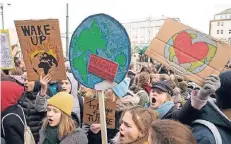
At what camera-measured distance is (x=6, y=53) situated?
3615 mm

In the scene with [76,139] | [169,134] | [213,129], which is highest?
[169,134]

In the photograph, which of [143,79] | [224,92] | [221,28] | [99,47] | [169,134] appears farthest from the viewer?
[221,28]

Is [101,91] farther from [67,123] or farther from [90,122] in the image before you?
[90,122]

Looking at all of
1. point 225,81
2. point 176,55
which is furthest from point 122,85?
point 225,81

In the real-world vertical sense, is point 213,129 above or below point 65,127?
above

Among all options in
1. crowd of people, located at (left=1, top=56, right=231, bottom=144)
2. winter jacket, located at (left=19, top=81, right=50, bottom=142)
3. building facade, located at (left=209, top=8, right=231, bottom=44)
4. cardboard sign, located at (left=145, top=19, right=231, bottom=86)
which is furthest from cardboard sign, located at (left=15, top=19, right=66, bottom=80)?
building facade, located at (left=209, top=8, right=231, bottom=44)

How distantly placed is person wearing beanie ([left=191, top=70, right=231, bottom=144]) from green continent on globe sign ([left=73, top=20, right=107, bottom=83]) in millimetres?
850

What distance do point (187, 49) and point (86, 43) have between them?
74 centimetres

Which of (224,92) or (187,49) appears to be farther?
(187,49)

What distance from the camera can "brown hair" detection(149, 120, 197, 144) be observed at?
1.56 metres

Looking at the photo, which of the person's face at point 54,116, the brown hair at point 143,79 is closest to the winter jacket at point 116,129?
the person's face at point 54,116

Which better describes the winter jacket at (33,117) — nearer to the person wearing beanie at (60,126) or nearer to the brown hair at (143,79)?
the person wearing beanie at (60,126)

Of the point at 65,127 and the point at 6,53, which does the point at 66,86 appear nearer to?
the point at 6,53

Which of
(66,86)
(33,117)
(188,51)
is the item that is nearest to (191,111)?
(188,51)
